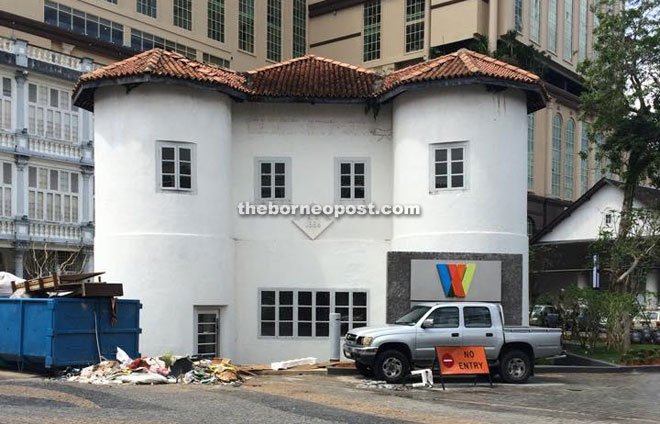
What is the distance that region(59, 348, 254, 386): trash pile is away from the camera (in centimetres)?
1656

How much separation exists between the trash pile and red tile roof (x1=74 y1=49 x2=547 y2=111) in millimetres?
7362

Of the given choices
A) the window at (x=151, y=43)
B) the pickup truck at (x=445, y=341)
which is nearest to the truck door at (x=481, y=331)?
the pickup truck at (x=445, y=341)

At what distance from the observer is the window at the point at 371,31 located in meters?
54.1

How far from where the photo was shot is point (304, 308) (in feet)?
73.4

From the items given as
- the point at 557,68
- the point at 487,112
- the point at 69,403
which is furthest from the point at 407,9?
the point at 69,403

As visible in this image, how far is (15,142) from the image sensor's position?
3459 centimetres

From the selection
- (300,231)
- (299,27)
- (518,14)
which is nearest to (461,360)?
(300,231)

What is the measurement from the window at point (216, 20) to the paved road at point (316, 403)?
3883 cm

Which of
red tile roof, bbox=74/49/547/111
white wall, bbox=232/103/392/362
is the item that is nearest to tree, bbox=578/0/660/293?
red tile roof, bbox=74/49/547/111

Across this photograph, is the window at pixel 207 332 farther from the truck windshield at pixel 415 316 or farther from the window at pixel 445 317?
the window at pixel 445 317

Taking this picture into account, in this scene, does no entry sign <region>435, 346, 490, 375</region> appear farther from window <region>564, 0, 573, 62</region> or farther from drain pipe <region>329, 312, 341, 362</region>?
window <region>564, 0, 573, 62</region>

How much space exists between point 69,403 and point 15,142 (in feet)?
79.3

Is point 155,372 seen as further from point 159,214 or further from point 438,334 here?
point 438,334

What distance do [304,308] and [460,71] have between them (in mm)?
7678
